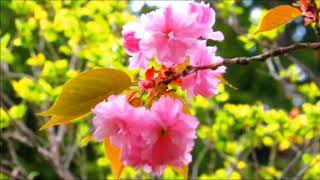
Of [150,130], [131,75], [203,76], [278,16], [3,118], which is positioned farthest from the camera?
[3,118]

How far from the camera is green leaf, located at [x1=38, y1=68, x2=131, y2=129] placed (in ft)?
2.44

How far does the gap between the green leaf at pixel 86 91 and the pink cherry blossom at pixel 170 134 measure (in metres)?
0.06

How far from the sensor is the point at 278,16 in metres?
0.91

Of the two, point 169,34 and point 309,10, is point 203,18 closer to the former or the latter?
point 169,34

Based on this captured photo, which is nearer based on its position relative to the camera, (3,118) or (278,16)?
(278,16)

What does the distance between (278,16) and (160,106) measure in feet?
0.98

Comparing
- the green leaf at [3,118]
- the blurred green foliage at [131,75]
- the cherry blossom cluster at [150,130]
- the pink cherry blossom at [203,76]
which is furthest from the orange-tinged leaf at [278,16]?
the green leaf at [3,118]

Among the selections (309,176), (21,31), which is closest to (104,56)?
(21,31)

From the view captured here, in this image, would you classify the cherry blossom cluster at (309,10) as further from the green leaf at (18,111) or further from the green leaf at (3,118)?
the green leaf at (18,111)

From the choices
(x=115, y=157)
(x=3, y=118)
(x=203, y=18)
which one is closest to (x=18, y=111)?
(x=3, y=118)

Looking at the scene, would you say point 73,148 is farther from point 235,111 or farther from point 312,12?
point 312,12

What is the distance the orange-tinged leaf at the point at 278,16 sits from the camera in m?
0.90

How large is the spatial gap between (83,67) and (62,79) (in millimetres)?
676

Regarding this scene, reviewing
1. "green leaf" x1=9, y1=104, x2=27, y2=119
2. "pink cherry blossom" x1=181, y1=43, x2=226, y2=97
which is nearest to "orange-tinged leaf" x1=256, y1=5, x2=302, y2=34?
"pink cherry blossom" x1=181, y1=43, x2=226, y2=97
